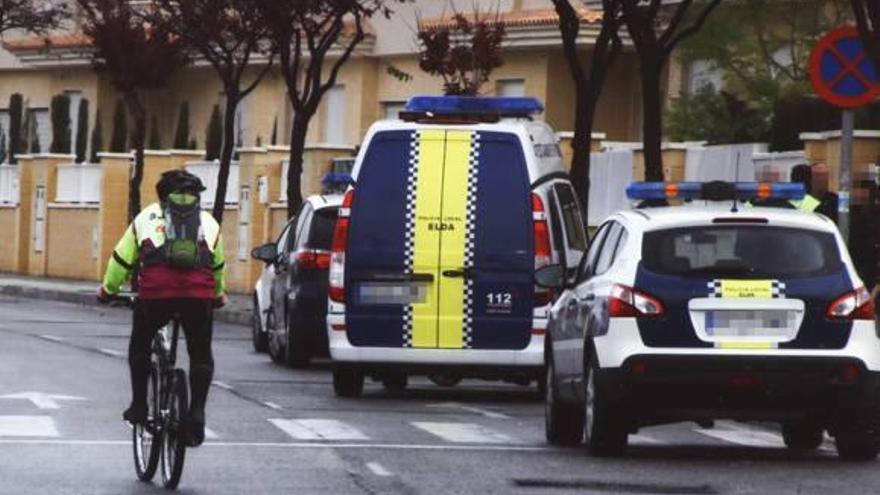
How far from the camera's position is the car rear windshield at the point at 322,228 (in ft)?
85.5

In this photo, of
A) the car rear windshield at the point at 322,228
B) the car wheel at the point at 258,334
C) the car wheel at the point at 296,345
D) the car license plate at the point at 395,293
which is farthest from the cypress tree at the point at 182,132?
the car license plate at the point at 395,293

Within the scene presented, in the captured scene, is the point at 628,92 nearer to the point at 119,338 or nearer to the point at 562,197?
the point at 119,338

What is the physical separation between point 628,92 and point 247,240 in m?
8.72

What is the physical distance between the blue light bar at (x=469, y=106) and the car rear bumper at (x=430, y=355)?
1.92 meters

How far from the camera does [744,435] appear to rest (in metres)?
20.0

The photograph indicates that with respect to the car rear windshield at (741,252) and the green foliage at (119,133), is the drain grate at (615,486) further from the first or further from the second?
the green foliage at (119,133)

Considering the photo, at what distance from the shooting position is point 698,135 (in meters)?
44.2

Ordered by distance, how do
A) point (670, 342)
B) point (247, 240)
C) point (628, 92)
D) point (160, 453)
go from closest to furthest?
1. point (160, 453)
2. point (670, 342)
3. point (247, 240)
4. point (628, 92)

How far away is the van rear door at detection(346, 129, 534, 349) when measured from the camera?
21969mm

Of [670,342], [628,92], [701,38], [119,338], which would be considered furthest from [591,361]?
[628,92]

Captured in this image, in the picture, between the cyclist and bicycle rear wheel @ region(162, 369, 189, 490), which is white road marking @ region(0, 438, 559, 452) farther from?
bicycle rear wheel @ region(162, 369, 189, 490)

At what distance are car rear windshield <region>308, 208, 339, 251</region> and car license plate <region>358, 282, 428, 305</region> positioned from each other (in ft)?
12.8

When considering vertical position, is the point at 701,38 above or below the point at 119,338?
above

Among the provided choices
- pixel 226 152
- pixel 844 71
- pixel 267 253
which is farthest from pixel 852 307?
pixel 226 152
